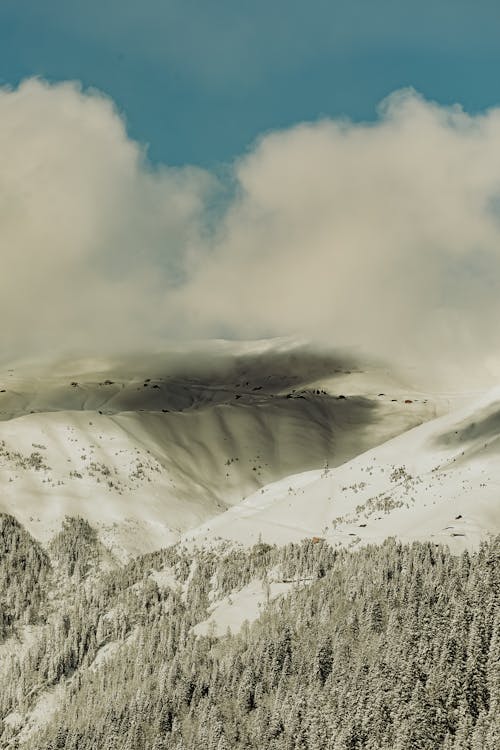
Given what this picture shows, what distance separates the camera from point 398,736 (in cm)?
19825

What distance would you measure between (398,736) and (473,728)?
13.2m

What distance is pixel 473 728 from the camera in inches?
7687
